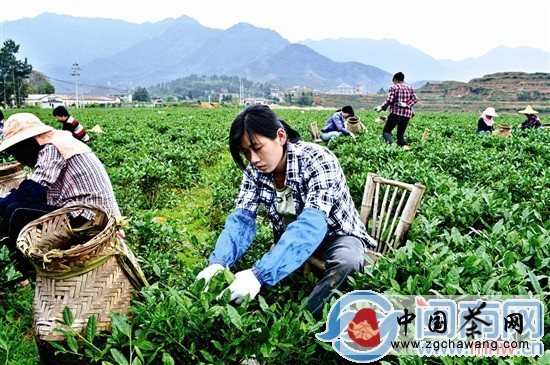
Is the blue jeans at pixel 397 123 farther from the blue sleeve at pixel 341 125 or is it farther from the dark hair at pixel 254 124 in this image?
the dark hair at pixel 254 124

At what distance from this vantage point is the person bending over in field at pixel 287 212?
7.11 ft

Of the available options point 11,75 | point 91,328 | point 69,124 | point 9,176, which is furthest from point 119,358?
point 11,75

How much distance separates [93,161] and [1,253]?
0.87 meters

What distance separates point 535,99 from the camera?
69.9 metres

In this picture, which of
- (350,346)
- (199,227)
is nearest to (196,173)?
(199,227)

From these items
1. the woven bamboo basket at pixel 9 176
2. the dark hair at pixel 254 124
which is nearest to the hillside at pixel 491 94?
the woven bamboo basket at pixel 9 176

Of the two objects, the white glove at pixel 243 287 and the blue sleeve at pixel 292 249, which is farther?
the blue sleeve at pixel 292 249

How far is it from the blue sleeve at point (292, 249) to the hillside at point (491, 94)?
64379 millimetres

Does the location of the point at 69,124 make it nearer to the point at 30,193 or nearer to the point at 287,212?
the point at 30,193

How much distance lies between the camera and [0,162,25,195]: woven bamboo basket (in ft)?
14.9

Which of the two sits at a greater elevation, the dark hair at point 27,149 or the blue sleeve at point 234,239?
the dark hair at point 27,149

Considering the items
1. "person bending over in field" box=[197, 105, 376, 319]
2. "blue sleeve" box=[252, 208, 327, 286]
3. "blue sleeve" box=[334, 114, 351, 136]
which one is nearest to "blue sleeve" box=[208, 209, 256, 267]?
"person bending over in field" box=[197, 105, 376, 319]

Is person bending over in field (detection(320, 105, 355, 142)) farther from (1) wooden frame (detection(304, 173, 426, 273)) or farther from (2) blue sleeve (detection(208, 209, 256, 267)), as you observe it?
(2) blue sleeve (detection(208, 209, 256, 267))

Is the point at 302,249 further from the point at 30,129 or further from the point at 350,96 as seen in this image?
the point at 350,96
